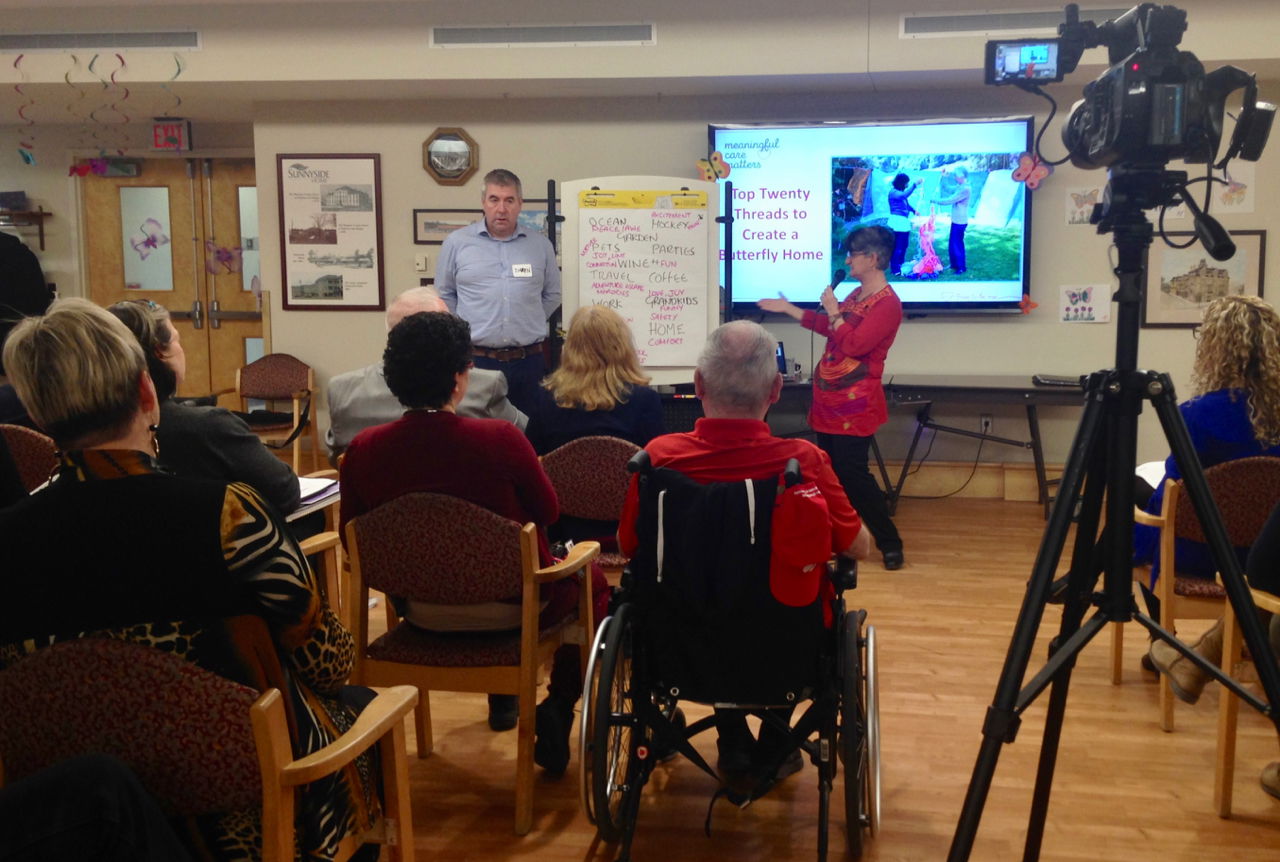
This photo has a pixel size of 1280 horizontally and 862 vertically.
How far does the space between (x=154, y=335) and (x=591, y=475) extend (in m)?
1.19

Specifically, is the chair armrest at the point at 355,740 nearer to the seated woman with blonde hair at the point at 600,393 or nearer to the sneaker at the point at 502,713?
the sneaker at the point at 502,713

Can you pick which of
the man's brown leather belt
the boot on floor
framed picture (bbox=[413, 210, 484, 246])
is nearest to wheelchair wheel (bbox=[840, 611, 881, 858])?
the boot on floor

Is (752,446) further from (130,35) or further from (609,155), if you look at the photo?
(130,35)

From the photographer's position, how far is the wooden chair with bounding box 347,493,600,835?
Result: 2.12 m

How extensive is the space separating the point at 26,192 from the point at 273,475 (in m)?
6.41

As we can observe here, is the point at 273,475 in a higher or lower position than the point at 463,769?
higher

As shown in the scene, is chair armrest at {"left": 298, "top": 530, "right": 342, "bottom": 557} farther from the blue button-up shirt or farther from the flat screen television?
the flat screen television

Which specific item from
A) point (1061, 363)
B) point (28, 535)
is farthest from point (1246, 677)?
point (1061, 363)

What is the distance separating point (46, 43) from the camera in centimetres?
568

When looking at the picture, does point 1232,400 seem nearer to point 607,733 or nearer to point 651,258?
point 607,733

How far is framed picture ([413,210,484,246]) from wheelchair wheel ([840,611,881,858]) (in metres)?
4.66

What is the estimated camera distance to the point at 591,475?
2.97 metres

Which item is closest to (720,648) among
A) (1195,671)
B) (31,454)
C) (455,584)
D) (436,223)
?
(455,584)

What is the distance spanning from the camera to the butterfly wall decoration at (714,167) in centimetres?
566
